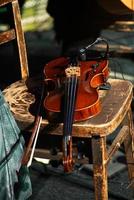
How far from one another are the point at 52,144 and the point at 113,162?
46.1 inches

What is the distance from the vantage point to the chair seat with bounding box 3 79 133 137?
1.82 metres

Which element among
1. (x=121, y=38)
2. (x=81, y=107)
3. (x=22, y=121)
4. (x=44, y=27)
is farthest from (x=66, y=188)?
(x=44, y=27)

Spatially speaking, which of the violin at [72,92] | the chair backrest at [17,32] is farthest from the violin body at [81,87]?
the chair backrest at [17,32]

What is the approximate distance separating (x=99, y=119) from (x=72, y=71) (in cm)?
24

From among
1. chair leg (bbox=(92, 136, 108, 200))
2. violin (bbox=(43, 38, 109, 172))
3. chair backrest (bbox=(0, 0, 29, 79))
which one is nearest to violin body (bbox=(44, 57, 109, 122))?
violin (bbox=(43, 38, 109, 172))

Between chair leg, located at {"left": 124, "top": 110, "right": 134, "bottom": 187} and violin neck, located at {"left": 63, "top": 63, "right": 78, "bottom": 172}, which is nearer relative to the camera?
violin neck, located at {"left": 63, "top": 63, "right": 78, "bottom": 172}

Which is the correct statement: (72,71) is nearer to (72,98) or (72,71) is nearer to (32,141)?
(72,98)

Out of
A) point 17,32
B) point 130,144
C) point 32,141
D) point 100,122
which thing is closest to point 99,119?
point 100,122

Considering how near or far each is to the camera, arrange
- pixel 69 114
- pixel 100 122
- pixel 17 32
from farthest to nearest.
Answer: pixel 17 32, pixel 100 122, pixel 69 114

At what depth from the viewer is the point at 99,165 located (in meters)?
1.86

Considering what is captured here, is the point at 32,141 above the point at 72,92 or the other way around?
the other way around

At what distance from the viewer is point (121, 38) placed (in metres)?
3.89

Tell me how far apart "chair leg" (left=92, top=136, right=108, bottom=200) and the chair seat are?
0.14 feet

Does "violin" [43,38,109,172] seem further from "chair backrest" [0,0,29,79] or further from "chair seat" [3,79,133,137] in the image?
"chair backrest" [0,0,29,79]
